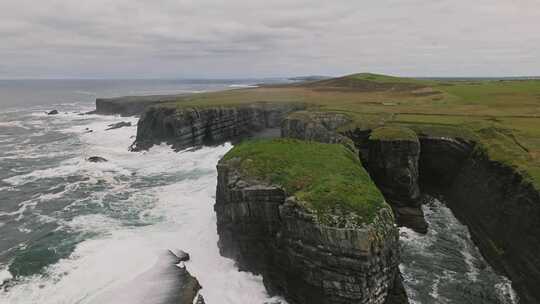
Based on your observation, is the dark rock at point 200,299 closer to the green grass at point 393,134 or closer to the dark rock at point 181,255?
the dark rock at point 181,255

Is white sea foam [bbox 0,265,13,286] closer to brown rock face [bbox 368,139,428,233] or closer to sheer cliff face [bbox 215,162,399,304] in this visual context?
sheer cliff face [bbox 215,162,399,304]

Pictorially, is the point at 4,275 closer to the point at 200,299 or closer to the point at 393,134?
the point at 200,299

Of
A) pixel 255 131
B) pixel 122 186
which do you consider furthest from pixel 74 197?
pixel 255 131

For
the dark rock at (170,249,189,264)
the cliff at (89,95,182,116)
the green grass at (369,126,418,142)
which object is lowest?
the dark rock at (170,249,189,264)

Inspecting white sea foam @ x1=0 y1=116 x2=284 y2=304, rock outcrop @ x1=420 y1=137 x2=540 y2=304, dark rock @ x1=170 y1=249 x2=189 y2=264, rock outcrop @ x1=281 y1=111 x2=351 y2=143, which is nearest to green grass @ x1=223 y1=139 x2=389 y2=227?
white sea foam @ x1=0 y1=116 x2=284 y2=304

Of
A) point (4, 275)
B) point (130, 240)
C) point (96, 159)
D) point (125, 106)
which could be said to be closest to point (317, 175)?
point (130, 240)

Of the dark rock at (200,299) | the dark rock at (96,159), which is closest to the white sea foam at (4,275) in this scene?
the dark rock at (200,299)
